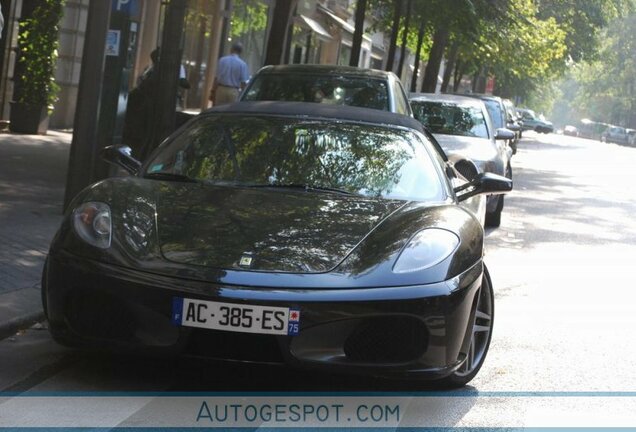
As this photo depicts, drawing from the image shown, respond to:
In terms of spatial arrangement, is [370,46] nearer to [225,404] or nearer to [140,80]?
[140,80]

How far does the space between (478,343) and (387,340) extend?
1.04 meters

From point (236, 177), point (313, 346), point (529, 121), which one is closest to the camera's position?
point (313, 346)

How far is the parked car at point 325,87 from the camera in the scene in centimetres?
1216

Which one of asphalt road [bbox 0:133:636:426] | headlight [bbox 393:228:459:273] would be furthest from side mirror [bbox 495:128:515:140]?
headlight [bbox 393:228:459:273]

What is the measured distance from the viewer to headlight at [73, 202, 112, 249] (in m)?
5.51

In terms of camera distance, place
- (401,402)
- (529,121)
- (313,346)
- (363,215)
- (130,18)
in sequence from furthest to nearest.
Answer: (529,121)
(130,18)
(363,215)
(401,402)
(313,346)

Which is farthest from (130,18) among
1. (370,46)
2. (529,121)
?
(529,121)

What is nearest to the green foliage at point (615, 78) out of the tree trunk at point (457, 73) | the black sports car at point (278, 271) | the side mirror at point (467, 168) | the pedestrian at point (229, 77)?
the tree trunk at point (457, 73)

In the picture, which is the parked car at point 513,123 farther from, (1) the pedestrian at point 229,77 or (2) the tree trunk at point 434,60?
(1) the pedestrian at point 229,77

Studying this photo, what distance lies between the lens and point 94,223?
18.6 ft

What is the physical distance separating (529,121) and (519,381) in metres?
77.8

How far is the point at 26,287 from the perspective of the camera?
285 inches

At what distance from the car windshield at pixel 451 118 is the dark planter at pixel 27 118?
20.3 ft

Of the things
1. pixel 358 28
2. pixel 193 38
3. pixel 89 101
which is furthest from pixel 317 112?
pixel 193 38
